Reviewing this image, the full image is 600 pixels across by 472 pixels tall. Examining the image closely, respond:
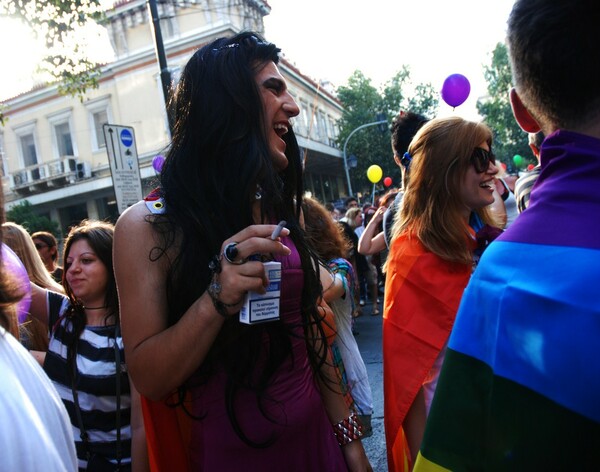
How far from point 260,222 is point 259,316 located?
0.47m

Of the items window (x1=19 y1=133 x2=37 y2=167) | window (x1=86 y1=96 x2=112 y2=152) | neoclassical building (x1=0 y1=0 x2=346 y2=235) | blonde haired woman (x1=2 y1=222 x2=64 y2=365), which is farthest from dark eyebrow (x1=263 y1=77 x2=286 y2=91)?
window (x1=19 y1=133 x2=37 y2=167)

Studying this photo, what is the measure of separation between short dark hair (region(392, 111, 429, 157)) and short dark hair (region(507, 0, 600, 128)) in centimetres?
271

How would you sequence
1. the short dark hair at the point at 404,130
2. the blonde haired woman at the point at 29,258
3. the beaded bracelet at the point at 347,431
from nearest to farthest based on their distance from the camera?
the beaded bracelet at the point at 347,431, the blonde haired woman at the point at 29,258, the short dark hair at the point at 404,130

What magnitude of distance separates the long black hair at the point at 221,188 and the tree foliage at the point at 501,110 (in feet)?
149

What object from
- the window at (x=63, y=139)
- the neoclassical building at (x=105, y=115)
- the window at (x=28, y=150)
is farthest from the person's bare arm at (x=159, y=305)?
the window at (x=28, y=150)

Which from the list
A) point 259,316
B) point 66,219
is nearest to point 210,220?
point 259,316

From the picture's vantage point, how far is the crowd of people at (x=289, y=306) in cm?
76

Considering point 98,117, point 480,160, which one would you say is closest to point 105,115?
point 98,117

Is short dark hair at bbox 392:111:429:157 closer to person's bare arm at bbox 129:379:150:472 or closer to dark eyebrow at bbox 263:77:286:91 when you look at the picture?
dark eyebrow at bbox 263:77:286:91

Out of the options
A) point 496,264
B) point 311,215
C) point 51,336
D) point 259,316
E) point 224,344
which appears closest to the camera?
point 496,264

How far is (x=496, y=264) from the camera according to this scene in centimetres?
85

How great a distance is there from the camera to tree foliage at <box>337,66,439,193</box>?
31984mm

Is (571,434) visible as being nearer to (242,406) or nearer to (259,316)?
(259,316)

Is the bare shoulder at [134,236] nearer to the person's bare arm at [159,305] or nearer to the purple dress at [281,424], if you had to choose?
the person's bare arm at [159,305]
